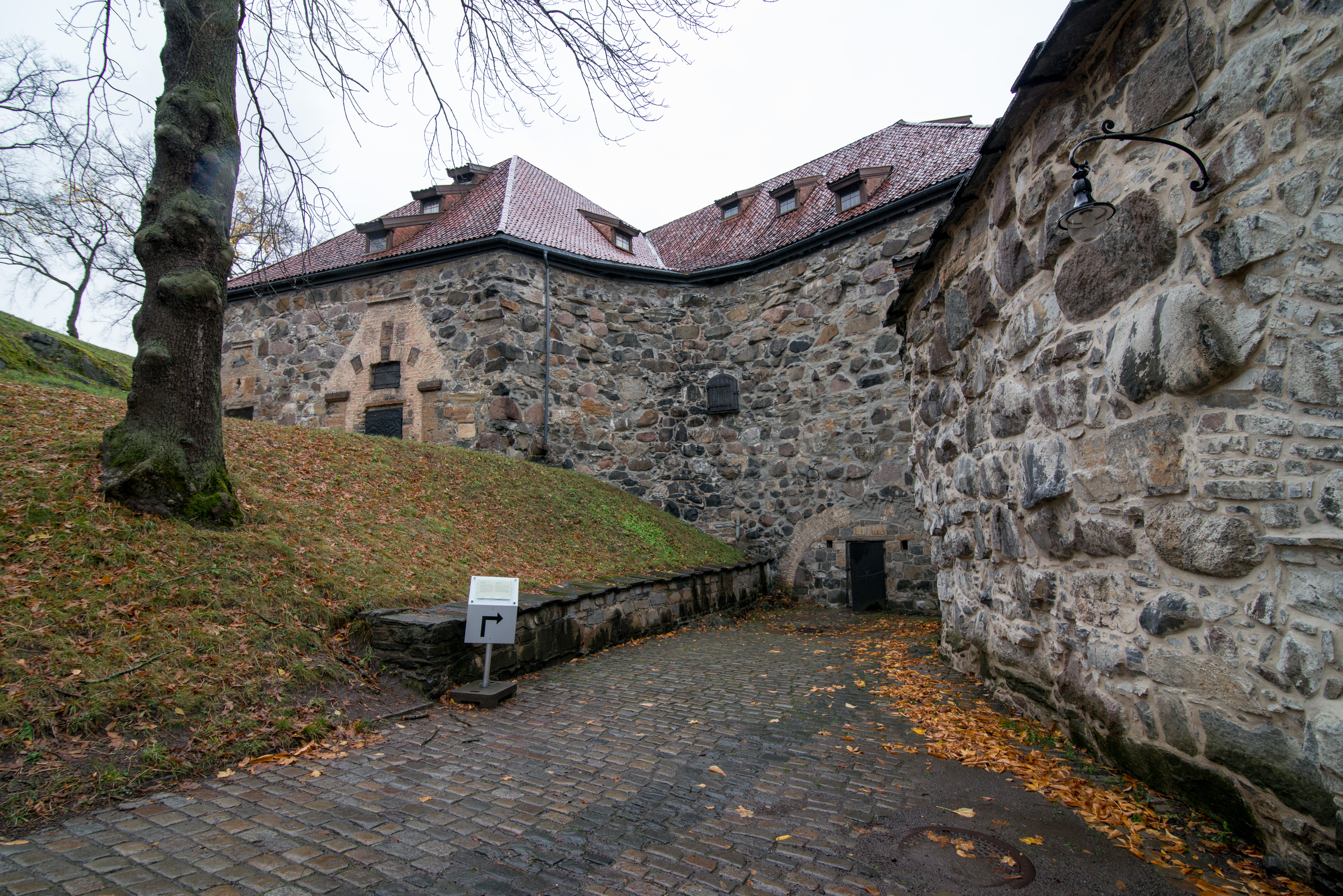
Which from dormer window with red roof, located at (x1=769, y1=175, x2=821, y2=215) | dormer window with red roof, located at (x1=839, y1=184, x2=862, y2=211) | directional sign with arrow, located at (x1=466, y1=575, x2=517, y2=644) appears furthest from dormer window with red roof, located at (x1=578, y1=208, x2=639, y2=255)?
directional sign with arrow, located at (x1=466, y1=575, x2=517, y2=644)

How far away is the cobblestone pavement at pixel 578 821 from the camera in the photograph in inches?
86.7

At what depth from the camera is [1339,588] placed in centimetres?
199

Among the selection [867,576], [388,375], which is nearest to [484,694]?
[867,576]

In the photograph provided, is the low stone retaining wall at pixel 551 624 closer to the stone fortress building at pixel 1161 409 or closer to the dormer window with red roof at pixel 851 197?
the stone fortress building at pixel 1161 409

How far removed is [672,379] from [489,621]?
9.13m

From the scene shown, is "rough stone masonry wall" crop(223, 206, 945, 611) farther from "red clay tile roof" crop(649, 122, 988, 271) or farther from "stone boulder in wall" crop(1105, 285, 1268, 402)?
"stone boulder in wall" crop(1105, 285, 1268, 402)

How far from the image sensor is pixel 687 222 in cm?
1717

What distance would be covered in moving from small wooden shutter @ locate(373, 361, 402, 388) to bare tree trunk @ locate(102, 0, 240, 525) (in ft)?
26.0

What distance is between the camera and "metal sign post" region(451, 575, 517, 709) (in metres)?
4.49

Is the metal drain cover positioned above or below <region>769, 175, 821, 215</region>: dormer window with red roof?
below

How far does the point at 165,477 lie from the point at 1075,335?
611 centimetres

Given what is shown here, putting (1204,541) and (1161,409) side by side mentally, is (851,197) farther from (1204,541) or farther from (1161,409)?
(1204,541)

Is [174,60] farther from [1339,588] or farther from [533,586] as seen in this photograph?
[1339,588]

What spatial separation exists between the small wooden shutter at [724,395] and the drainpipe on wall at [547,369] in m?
3.22
